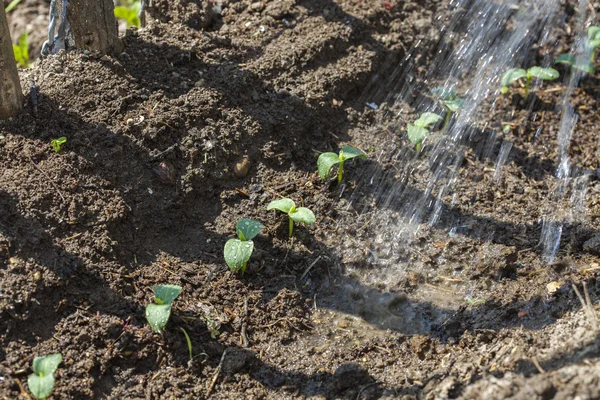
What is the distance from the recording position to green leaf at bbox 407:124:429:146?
11.2 ft

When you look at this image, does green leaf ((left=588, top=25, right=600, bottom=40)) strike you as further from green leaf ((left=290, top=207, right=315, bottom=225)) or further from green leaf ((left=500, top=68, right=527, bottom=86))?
green leaf ((left=290, top=207, right=315, bottom=225))

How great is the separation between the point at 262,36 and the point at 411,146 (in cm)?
107

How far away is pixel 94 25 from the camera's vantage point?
3.27 metres

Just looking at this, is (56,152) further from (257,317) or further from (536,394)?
(536,394)

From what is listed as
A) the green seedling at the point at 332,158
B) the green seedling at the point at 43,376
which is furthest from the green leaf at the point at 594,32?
the green seedling at the point at 43,376

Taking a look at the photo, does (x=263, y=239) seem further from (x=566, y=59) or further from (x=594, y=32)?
(x=594, y=32)

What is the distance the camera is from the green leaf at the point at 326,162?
3.18m

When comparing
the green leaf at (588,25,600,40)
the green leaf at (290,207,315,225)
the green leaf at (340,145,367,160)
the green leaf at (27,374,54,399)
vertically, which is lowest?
the green leaf at (27,374,54,399)

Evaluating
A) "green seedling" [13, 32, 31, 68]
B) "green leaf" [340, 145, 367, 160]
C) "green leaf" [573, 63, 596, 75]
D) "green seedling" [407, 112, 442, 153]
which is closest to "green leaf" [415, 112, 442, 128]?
"green seedling" [407, 112, 442, 153]

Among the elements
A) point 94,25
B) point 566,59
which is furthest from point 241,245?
point 566,59

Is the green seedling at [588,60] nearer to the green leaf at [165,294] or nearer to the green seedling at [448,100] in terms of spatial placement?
the green seedling at [448,100]

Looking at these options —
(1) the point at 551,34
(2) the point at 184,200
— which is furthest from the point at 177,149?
(1) the point at 551,34

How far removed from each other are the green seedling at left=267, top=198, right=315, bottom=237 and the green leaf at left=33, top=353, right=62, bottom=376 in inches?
42.7

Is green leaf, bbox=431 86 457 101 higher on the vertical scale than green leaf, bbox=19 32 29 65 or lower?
lower
